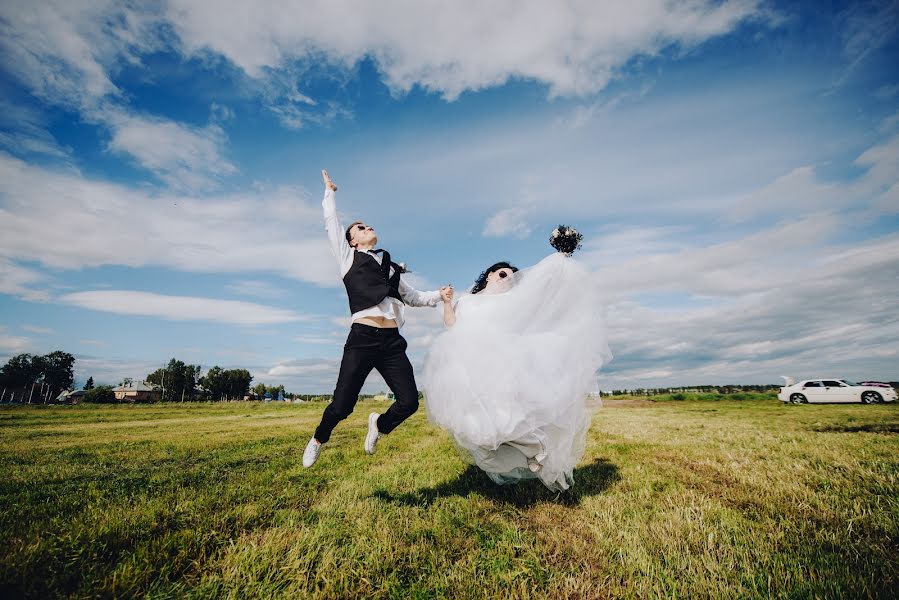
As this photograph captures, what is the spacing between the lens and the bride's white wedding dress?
4.46m

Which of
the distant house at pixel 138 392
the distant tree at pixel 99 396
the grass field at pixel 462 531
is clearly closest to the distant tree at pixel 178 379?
the distant house at pixel 138 392

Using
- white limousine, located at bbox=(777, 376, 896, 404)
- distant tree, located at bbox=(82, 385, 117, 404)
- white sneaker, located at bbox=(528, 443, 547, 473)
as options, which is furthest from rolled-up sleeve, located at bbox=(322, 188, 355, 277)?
distant tree, located at bbox=(82, 385, 117, 404)

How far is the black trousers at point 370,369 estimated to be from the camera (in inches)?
201

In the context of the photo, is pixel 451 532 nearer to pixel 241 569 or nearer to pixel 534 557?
pixel 534 557

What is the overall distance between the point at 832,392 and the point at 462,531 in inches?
1480

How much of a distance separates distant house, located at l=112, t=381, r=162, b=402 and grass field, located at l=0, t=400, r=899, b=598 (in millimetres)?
141239

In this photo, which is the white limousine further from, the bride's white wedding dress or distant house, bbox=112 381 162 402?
distant house, bbox=112 381 162 402

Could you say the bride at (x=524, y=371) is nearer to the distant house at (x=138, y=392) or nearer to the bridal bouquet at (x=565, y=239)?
the bridal bouquet at (x=565, y=239)

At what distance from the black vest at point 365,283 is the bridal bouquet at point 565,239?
2580 mm

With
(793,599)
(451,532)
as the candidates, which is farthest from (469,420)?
(793,599)

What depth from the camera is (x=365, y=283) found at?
527cm

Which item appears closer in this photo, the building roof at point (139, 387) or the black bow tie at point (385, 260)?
the black bow tie at point (385, 260)

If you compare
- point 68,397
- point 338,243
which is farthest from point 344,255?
point 68,397

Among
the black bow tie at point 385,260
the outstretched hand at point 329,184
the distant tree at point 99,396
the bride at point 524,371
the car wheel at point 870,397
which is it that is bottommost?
the distant tree at point 99,396
